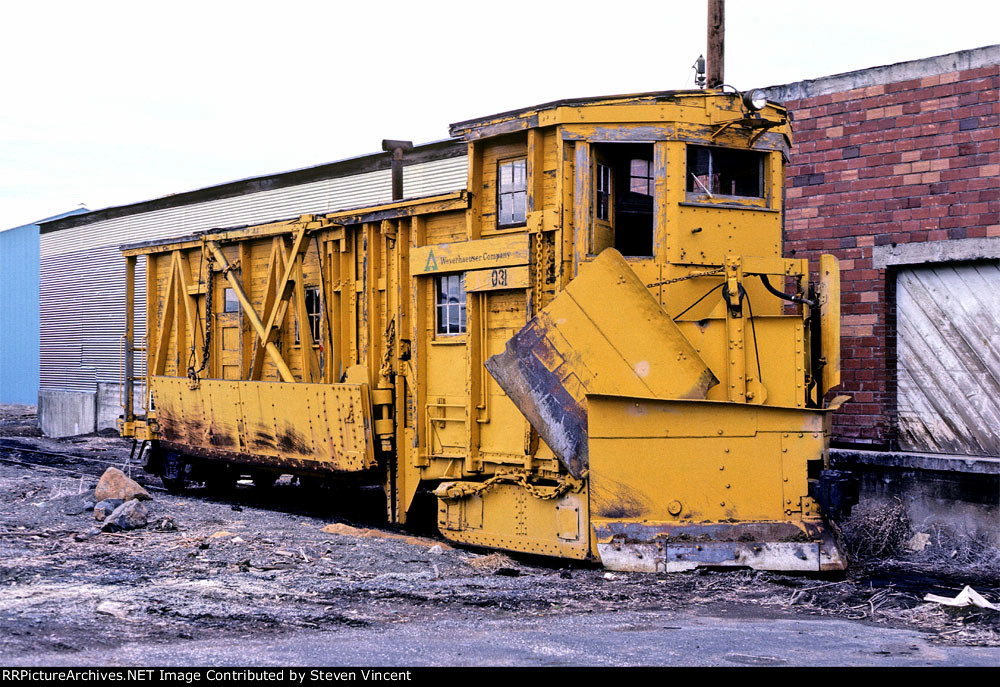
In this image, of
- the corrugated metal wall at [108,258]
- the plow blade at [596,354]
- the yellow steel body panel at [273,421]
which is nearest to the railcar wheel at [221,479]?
the yellow steel body panel at [273,421]

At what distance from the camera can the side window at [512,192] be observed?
9.32m

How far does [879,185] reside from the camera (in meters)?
11.4

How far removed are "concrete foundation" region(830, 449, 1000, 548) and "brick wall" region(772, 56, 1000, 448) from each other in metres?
0.50

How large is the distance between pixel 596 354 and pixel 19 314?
34332 millimetres

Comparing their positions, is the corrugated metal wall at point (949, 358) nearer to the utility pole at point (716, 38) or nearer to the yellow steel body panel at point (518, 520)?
the utility pole at point (716, 38)

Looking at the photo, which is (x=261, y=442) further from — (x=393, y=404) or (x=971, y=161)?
(x=971, y=161)

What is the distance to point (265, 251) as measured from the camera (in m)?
13.0

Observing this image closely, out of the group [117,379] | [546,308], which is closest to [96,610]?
[546,308]

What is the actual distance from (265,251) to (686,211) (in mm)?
6120

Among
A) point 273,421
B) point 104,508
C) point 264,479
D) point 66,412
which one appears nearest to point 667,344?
point 273,421

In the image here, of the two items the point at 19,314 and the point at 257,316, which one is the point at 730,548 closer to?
the point at 257,316

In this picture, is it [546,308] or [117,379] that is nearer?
[546,308]

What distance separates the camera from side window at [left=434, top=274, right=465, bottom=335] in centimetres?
993

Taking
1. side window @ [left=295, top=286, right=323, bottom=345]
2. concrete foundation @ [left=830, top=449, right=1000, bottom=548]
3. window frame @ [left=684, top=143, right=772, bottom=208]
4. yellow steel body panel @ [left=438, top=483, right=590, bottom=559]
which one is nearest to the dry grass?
concrete foundation @ [left=830, top=449, right=1000, bottom=548]
